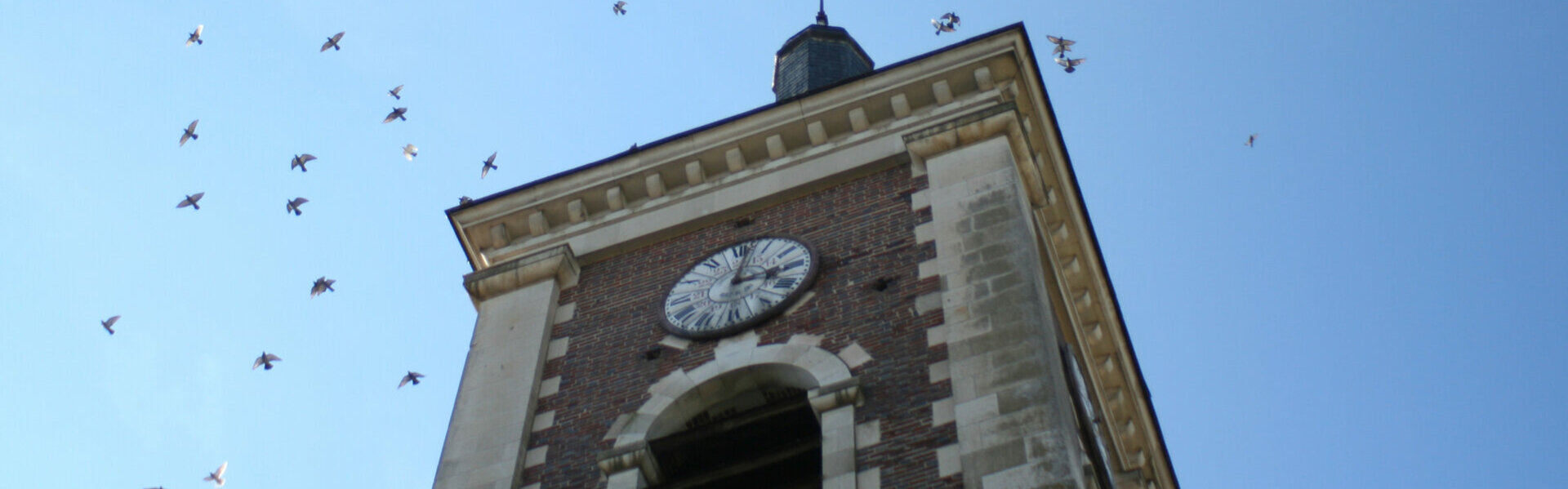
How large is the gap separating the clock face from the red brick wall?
0.15m

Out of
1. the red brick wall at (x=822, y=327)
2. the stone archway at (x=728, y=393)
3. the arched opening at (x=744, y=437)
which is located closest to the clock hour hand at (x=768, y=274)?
the red brick wall at (x=822, y=327)

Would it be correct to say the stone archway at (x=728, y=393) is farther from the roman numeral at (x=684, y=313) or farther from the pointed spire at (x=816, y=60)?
the pointed spire at (x=816, y=60)

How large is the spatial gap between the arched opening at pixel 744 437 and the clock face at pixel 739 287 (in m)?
0.73

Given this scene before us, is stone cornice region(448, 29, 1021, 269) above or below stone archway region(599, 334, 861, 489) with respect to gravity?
above

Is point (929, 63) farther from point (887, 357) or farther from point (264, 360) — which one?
point (264, 360)

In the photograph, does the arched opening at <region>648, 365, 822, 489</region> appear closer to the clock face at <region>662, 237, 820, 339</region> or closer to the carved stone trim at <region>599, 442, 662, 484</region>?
the carved stone trim at <region>599, 442, 662, 484</region>

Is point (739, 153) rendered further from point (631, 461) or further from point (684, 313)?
point (631, 461)

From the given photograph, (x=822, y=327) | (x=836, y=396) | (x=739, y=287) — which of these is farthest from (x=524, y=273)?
(x=836, y=396)

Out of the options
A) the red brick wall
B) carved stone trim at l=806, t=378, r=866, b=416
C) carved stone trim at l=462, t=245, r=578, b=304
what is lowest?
carved stone trim at l=806, t=378, r=866, b=416

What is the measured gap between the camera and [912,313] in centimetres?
1911

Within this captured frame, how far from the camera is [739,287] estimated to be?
68.5 ft

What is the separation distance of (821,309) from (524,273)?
13.0 feet

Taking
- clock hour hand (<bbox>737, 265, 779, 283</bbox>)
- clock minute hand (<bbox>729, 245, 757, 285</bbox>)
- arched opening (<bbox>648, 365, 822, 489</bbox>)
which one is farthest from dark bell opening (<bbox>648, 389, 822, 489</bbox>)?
clock minute hand (<bbox>729, 245, 757, 285</bbox>)

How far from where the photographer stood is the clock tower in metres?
17.9
